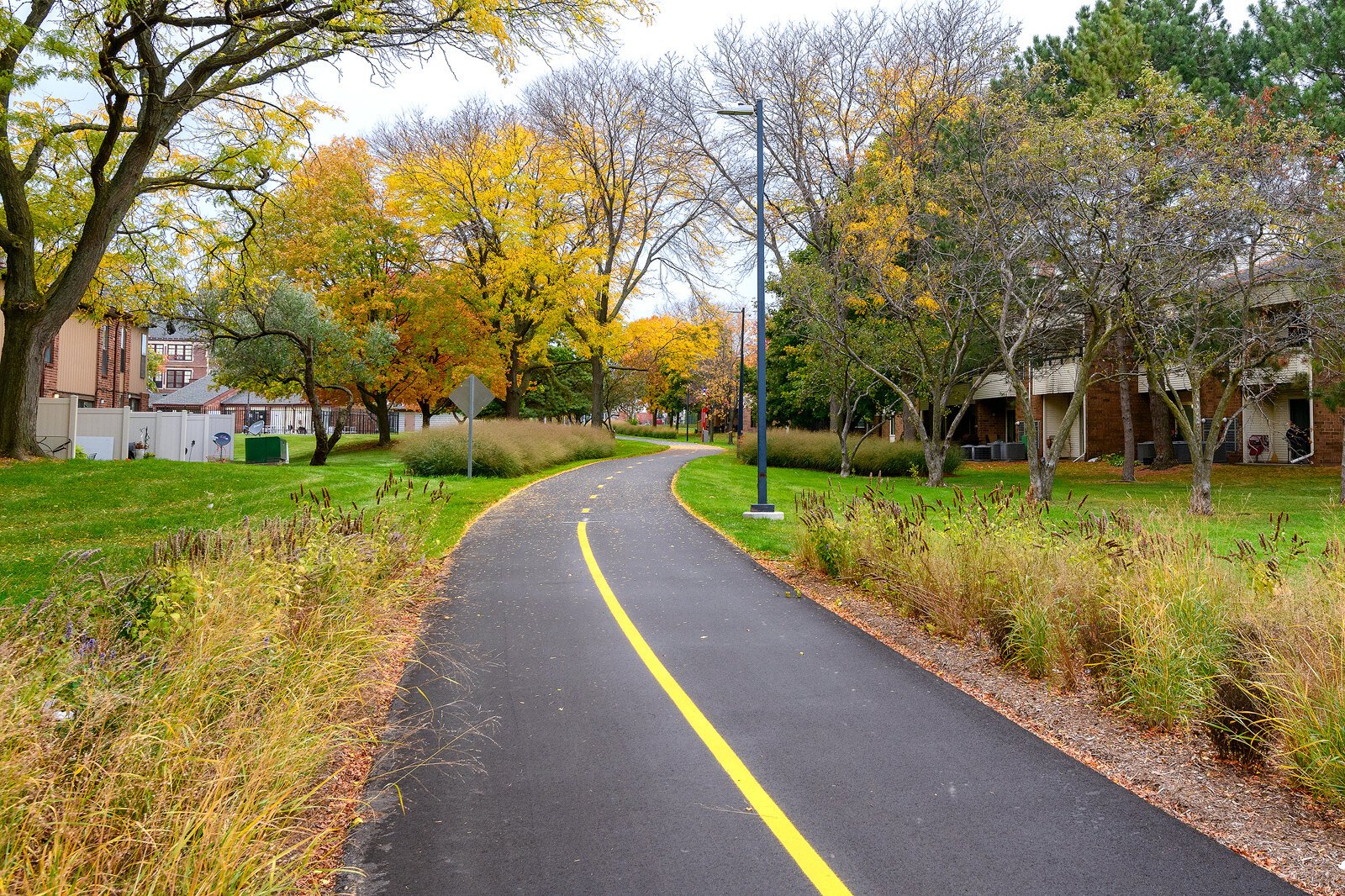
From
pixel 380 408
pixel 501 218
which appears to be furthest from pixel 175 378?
pixel 501 218

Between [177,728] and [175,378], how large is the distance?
110563 mm

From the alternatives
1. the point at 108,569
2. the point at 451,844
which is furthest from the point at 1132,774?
the point at 108,569

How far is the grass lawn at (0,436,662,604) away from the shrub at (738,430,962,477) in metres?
15.9

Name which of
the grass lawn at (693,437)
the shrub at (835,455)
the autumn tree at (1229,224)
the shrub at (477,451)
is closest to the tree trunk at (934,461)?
the shrub at (835,455)

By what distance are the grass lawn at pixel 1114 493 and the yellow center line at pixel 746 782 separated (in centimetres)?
486

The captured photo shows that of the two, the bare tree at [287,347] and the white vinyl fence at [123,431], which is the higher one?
the bare tree at [287,347]

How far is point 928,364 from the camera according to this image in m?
26.4

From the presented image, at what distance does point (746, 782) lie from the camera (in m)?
4.57

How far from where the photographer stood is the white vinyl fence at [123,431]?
24.7 meters

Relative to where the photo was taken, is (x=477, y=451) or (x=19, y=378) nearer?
(x=19, y=378)

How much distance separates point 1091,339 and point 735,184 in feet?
61.2

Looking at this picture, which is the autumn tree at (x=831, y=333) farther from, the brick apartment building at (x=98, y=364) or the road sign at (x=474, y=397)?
the brick apartment building at (x=98, y=364)

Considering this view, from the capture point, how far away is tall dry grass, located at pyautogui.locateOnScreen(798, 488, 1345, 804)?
477 centimetres

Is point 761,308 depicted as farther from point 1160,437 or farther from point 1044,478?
point 1160,437
